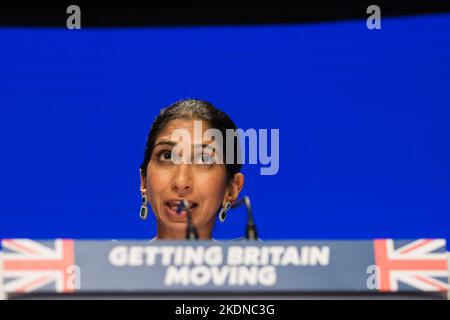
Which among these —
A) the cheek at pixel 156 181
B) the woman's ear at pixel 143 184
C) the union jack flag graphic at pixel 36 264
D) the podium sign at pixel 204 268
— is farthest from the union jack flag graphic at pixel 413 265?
the woman's ear at pixel 143 184

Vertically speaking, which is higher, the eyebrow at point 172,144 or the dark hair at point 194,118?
the dark hair at point 194,118

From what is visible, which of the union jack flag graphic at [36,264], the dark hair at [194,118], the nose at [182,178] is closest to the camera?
the union jack flag graphic at [36,264]

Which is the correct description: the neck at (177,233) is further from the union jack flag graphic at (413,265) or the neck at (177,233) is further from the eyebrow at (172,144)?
the union jack flag graphic at (413,265)

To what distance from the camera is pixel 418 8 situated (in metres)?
5.96

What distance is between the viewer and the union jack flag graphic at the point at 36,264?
3221 millimetres

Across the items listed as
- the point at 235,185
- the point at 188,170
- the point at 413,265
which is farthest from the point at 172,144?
the point at 413,265

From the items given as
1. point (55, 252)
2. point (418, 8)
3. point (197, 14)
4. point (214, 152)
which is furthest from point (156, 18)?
point (55, 252)

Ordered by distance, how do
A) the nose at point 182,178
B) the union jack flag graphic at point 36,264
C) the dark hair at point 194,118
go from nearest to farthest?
the union jack flag graphic at point 36,264, the nose at point 182,178, the dark hair at point 194,118

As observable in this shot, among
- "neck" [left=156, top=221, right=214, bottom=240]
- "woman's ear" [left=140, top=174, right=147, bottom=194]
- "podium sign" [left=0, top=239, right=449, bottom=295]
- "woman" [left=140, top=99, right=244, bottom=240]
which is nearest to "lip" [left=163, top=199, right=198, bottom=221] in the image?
"woman" [left=140, top=99, right=244, bottom=240]

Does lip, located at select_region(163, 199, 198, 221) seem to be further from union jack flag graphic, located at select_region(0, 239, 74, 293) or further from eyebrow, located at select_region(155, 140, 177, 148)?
union jack flag graphic, located at select_region(0, 239, 74, 293)

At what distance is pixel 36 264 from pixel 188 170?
2445mm

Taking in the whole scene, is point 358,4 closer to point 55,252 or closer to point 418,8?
point 418,8

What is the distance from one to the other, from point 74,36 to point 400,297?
141 inches

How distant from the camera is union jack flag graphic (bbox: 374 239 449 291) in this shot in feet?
10.8
